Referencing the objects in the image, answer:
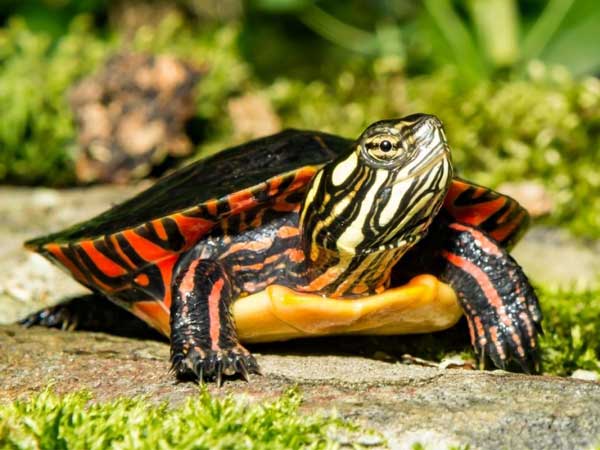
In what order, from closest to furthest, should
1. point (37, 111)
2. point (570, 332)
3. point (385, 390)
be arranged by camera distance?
point (385, 390), point (570, 332), point (37, 111)

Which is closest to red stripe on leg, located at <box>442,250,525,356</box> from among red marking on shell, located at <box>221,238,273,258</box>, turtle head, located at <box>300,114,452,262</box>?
turtle head, located at <box>300,114,452,262</box>

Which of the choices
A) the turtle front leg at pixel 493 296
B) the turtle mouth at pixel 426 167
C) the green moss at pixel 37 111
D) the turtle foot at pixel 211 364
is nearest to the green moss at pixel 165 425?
the turtle foot at pixel 211 364

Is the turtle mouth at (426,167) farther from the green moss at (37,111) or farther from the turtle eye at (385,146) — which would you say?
the green moss at (37,111)

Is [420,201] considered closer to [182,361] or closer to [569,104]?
[182,361]

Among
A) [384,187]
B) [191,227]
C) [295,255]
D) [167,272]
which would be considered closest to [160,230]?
[191,227]

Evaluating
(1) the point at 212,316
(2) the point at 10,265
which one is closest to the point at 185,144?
(2) the point at 10,265

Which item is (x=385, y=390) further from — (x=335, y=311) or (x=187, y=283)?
(x=187, y=283)

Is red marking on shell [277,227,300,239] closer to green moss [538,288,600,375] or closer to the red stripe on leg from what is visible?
the red stripe on leg
